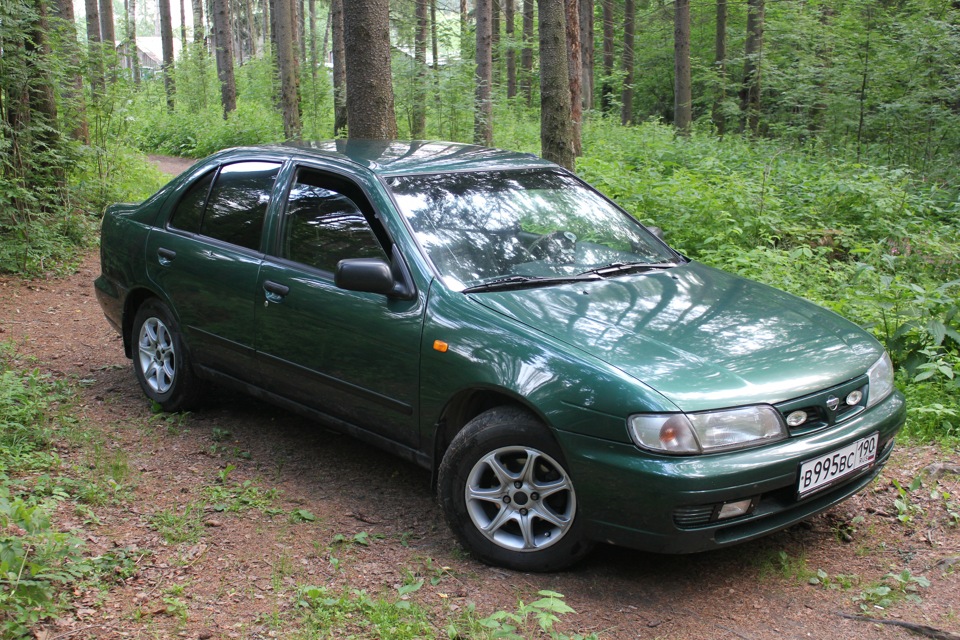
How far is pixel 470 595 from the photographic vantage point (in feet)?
11.5

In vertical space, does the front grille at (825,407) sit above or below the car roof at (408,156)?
below

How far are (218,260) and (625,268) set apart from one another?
2.36 m

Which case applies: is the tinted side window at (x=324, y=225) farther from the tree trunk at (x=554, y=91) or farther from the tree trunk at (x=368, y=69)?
the tree trunk at (x=554, y=91)

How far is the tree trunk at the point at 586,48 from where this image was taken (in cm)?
2630

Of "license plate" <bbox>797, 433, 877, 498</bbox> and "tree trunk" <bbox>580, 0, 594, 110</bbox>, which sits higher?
"tree trunk" <bbox>580, 0, 594, 110</bbox>

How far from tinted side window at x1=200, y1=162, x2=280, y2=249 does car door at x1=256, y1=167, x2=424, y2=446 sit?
24cm

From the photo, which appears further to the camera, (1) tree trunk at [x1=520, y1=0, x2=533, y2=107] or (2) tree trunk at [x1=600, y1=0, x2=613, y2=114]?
(1) tree trunk at [x1=520, y1=0, x2=533, y2=107]

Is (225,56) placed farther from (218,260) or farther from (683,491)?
(683,491)

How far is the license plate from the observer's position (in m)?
3.40

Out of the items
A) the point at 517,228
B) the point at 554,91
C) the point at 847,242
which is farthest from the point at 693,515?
the point at 554,91

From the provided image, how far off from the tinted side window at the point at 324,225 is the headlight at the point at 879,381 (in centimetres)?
235

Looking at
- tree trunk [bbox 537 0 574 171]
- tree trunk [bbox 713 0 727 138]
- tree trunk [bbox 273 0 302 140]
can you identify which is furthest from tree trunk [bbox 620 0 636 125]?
tree trunk [bbox 537 0 574 171]

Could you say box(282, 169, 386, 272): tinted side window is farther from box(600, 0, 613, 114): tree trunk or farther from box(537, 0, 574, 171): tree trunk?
box(600, 0, 613, 114): tree trunk

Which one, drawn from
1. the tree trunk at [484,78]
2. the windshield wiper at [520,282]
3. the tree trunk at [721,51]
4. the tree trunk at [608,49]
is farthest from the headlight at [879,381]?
the tree trunk at [608,49]
